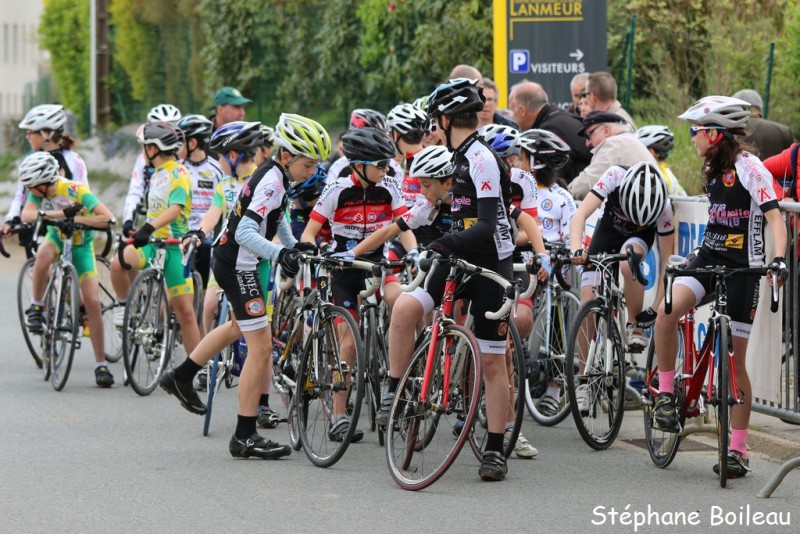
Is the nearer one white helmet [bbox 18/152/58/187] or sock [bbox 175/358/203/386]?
sock [bbox 175/358/203/386]

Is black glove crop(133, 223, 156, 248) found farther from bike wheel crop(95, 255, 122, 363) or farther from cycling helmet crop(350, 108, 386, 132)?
cycling helmet crop(350, 108, 386, 132)

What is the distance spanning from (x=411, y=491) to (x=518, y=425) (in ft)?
2.72

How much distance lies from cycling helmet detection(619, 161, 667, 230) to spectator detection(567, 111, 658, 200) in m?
0.57

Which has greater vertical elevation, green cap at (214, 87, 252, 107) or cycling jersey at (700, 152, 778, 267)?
green cap at (214, 87, 252, 107)

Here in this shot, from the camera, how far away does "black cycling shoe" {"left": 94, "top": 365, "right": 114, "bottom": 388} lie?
1182cm

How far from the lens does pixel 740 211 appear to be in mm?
7988

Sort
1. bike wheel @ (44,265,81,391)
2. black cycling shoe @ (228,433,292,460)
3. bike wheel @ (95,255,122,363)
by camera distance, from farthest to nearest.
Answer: bike wheel @ (95,255,122,363), bike wheel @ (44,265,81,391), black cycling shoe @ (228,433,292,460)

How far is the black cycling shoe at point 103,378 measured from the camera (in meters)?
11.8

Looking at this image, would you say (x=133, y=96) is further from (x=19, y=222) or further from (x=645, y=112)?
(x=19, y=222)

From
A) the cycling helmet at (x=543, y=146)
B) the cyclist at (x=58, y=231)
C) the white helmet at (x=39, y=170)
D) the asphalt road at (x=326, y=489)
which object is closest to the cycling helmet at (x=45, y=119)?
the cyclist at (x=58, y=231)

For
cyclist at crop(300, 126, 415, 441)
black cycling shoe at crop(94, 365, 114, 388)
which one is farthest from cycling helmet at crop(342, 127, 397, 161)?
black cycling shoe at crop(94, 365, 114, 388)

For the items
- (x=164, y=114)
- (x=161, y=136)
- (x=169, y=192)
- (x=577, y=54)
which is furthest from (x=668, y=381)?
(x=577, y=54)

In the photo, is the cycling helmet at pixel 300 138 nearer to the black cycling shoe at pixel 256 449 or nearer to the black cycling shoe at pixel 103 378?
the black cycling shoe at pixel 256 449

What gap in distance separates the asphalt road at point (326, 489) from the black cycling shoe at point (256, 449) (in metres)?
0.06
